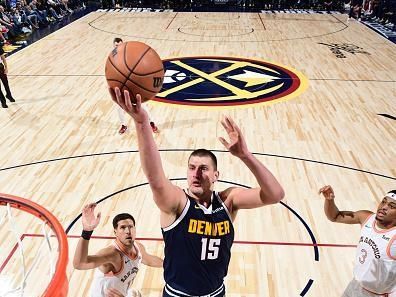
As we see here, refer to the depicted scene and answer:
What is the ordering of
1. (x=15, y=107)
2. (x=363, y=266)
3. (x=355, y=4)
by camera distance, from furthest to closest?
(x=355, y=4) → (x=15, y=107) → (x=363, y=266)

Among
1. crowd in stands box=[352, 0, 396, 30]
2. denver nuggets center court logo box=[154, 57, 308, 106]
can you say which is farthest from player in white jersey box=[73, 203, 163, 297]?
crowd in stands box=[352, 0, 396, 30]

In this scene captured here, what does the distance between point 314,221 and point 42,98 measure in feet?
22.9

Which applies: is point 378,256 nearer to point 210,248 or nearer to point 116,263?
point 210,248

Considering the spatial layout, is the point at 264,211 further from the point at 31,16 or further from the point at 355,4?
the point at 355,4

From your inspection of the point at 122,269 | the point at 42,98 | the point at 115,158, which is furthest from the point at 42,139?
the point at 122,269

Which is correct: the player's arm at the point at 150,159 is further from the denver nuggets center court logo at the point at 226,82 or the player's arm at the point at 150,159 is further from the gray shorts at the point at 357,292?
the denver nuggets center court logo at the point at 226,82

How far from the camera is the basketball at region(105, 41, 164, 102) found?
3.09 meters

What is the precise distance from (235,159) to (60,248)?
457 centimetres

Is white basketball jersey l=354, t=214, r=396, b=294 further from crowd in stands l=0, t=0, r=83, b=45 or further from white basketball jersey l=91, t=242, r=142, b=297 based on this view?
crowd in stands l=0, t=0, r=83, b=45


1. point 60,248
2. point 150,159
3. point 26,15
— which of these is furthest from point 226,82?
point 26,15

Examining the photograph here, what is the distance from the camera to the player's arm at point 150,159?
6.98ft

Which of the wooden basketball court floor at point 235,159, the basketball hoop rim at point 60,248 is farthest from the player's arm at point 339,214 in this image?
the basketball hoop rim at point 60,248

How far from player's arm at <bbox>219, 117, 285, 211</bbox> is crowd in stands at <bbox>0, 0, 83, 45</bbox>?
13324 mm

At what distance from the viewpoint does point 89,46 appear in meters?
14.6
